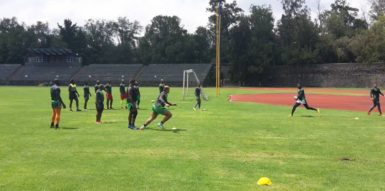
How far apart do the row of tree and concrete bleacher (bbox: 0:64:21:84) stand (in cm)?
767

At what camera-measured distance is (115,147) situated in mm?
10070

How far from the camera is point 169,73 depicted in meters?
78.2

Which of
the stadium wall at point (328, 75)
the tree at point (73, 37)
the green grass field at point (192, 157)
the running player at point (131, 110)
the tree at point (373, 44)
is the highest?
the tree at point (73, 37)

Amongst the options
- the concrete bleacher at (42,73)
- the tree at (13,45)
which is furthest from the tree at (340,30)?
the tree at (13,45)

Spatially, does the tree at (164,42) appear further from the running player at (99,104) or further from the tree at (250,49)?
the running player at (99,104)

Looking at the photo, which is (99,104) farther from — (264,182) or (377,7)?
(377,7)

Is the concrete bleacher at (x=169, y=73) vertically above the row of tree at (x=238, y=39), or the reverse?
the row of tree at (x=238, y=39)

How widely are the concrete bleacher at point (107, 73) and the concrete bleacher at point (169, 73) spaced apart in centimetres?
301

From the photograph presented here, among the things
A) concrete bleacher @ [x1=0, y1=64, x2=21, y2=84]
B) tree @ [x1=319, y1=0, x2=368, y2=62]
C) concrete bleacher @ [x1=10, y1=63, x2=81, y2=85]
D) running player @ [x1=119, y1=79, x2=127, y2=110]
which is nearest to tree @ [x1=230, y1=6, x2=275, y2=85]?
tree @ [x1=319, y1=0, x2=368, y2=62]

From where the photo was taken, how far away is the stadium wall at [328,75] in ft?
202

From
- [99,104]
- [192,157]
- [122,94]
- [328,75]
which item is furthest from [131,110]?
[328,75]

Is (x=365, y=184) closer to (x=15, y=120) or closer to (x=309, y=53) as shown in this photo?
(x=15, y=120)

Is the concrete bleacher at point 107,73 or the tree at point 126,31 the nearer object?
the concrete bleacher at point 107,73

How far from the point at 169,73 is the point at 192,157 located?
69904mm
